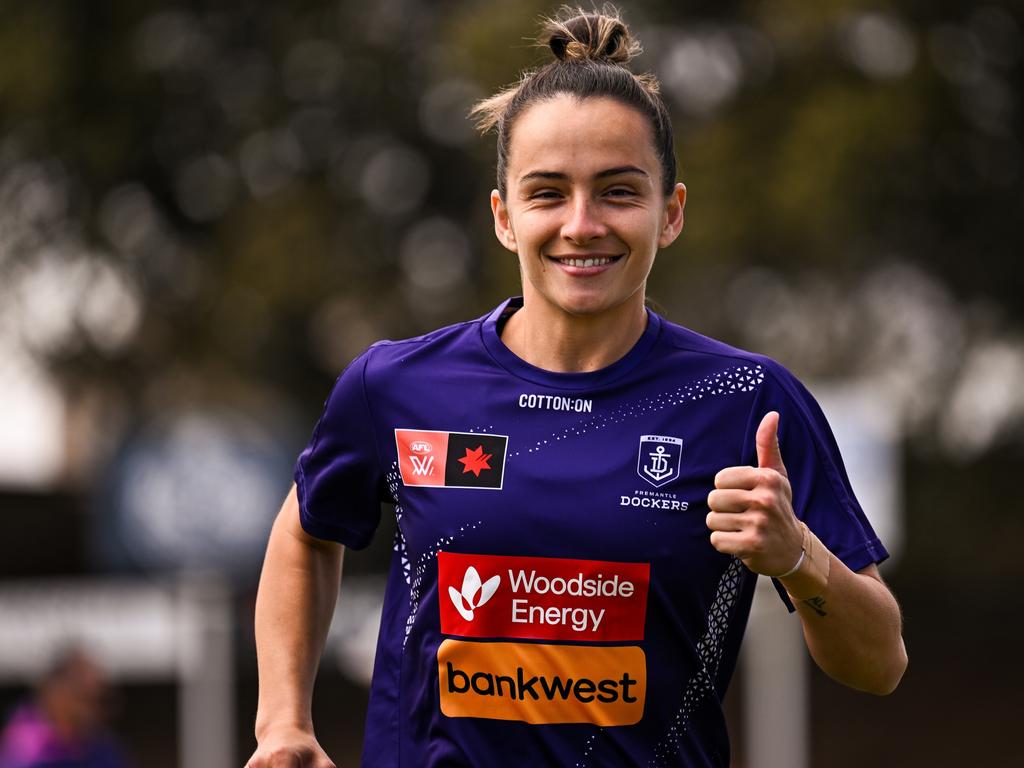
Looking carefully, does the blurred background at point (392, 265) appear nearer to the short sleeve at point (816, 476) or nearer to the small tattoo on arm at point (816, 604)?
the short sleeve at point (816, 476)

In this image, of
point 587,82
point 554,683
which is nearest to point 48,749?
point 554,683

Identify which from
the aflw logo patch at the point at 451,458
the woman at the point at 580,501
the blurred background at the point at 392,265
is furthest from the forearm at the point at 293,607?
the blurred background at the point at 392,265

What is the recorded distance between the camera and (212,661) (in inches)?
467

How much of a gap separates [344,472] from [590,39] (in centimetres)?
97

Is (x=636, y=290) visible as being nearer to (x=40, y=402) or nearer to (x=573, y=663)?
(x=573, y=663)

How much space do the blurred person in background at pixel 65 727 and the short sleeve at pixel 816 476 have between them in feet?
22.3

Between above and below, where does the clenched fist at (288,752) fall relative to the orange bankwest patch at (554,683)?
below

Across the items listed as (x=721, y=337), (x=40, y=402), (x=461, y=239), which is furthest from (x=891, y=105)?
(x=40, y=402)

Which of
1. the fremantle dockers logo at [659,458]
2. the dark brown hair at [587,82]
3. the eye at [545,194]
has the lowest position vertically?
the fremantle dockers logo at [659,458]

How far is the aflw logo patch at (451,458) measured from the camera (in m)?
3.11

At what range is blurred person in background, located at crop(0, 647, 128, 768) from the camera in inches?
357

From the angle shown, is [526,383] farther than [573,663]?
Yes

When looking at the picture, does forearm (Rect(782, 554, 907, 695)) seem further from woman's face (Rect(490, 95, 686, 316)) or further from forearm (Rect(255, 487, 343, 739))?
forearm (Rect(255, 487, 343, 739))

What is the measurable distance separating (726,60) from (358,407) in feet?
33.5
